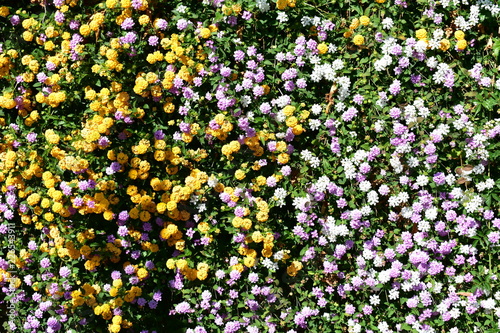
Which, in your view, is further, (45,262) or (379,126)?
(45,262)

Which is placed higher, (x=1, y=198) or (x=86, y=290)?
(x=1, y=198)

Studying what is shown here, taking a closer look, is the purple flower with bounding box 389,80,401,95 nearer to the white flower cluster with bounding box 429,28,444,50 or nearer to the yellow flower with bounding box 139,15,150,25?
the white flower cluster with bounding box 429,28,444,50

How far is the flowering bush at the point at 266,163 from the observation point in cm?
314

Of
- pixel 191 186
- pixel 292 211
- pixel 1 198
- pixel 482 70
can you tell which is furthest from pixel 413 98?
pixel 1 198

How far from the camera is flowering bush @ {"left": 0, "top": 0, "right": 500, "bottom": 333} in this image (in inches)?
124

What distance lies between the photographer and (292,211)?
132 inches

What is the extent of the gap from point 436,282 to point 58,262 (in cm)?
267

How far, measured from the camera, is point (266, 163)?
321cm

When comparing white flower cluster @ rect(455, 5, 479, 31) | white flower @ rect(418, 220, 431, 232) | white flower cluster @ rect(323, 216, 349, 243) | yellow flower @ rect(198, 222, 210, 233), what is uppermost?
white flower cluster @ rect(455, 5, 479, 31)

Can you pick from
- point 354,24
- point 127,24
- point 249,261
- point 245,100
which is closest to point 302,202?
point 249,261

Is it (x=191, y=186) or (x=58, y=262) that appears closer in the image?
(x=191, y=186)

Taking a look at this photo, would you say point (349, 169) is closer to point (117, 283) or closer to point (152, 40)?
point (152, 40)

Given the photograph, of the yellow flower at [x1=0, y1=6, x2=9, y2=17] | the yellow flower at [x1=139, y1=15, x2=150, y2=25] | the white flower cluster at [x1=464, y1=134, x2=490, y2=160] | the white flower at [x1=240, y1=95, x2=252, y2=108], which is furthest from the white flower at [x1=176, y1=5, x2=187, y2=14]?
the white flower cluster at [x1=464, y1=134, x2=490, y2=160]

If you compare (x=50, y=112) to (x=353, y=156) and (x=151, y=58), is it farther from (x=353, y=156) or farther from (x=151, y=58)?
(x=353, y=156)
